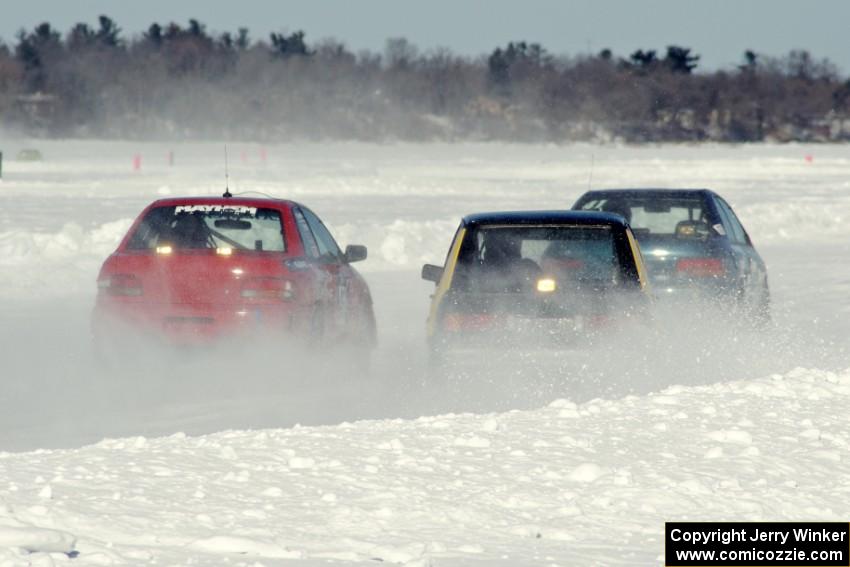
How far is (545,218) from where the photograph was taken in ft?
35.1

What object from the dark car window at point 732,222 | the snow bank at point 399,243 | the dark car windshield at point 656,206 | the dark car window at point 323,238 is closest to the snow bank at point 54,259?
the snow bank at point 399,243

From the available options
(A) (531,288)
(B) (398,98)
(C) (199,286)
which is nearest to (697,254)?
(A) (531,288)

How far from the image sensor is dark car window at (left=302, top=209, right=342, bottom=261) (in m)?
13.1

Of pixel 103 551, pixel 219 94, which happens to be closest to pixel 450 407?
pixel 103 551

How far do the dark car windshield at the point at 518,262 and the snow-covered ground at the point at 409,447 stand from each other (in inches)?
20.7

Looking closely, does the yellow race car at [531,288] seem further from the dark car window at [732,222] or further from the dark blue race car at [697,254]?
the dark car window at [732,222]

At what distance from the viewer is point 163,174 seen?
2319 inches

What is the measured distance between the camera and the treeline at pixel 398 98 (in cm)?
13450

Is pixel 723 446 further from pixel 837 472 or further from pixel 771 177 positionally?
pixel 771 177

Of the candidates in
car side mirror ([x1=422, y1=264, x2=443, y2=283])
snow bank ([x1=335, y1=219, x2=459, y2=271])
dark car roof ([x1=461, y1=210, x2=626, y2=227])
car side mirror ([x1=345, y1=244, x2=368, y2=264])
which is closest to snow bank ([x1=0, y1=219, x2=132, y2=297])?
snow bank ([x1=335, y1=219, x2=459, y2=271])

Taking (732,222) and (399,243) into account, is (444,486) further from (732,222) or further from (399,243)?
(399,243)

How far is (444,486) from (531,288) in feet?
9.50

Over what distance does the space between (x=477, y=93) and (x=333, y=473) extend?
14358 cm

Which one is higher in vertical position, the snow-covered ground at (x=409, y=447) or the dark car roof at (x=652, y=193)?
the dark car roof at (x=652, y=193)
